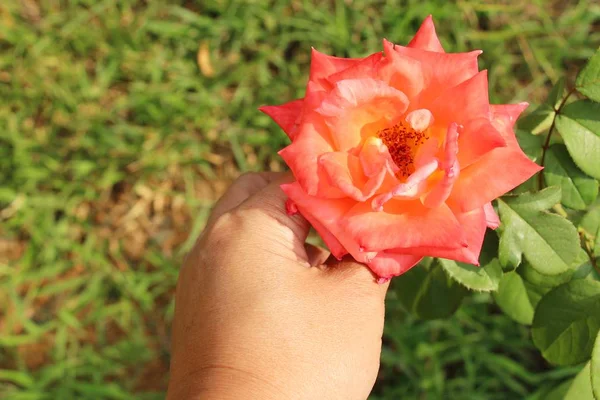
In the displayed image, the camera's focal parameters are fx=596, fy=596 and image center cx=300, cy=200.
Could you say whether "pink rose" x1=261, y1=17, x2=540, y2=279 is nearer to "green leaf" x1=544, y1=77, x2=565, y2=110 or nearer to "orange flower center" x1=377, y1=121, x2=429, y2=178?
"orange flower center" x1=377, y1=121, x2=429, y2=178

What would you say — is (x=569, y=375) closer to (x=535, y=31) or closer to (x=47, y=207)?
(x=535, y=31)

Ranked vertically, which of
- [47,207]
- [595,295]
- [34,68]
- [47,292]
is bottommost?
[47,292]

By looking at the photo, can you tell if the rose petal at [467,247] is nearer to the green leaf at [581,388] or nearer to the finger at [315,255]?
the finger at [315,255]

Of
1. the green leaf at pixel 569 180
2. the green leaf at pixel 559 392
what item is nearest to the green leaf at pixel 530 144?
the green leaf at pixel 569 180

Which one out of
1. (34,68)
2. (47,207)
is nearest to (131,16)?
(34,68)

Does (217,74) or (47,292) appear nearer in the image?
(47,292)

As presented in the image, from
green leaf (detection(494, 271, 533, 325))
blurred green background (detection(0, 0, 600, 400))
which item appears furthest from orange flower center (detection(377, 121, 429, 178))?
blurred green background (detection(0, 0, 600, 400))

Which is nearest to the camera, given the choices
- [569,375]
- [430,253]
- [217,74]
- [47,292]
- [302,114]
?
[430,253]
